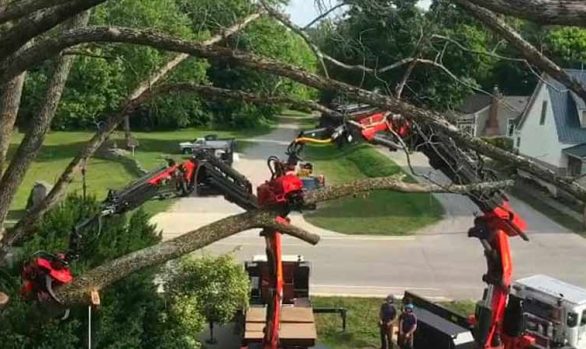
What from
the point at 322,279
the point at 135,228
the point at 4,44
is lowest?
the point at 322,279

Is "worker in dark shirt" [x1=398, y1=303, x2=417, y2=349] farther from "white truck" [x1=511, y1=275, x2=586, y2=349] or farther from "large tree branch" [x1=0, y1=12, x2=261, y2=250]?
"large tree branch" [x1=0, y1=12, x2=261, y2=250]

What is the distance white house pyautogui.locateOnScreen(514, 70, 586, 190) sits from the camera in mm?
32719

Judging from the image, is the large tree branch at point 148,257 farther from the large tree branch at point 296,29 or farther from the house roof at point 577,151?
the house roof at point 577,151

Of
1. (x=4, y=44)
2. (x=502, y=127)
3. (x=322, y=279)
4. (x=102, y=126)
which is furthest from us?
(x=502, y=127)

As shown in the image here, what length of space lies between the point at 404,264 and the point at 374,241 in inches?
110

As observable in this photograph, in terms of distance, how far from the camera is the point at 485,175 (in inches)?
482

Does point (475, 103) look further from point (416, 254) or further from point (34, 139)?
point (34, 139)

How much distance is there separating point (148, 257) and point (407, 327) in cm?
808

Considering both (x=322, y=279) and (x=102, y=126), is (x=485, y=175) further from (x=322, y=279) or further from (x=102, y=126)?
(x=322, y=279)

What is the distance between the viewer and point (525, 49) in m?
6.84

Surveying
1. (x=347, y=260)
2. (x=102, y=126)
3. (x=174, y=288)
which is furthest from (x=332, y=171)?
(x=102, y=126)

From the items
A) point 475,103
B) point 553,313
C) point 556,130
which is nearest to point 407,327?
point 553,313

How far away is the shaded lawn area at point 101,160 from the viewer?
102 feet

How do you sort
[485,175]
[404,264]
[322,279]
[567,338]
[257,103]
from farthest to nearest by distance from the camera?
1. [404,264]
2. [322,279]
3. [567,338]
4. [485,175]
5. [257,103]
